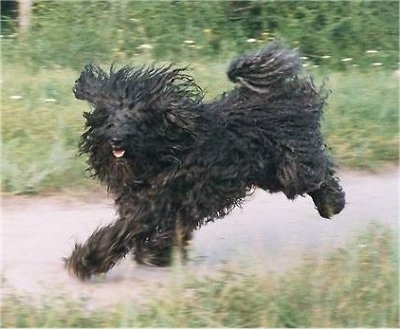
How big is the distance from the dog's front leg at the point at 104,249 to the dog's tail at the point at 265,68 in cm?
129

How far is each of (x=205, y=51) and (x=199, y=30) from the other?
42cm

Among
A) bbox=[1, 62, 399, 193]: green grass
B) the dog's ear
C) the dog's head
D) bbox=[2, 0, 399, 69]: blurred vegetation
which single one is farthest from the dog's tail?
bbox=[2, 0, 399, 69]: blurred vegetation

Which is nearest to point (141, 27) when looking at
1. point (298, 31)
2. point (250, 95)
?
point (298, 31)

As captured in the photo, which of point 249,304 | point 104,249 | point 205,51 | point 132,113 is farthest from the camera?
point 205,51

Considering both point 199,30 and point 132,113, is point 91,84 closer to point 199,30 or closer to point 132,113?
point 132,113

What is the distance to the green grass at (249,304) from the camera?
5.21 m

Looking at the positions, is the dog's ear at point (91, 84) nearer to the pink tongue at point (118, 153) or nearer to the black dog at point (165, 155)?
the black dog at point (165, 155)

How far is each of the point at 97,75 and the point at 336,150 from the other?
10.5ft

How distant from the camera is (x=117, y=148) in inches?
226

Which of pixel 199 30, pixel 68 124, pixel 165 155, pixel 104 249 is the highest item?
pixel 165 155

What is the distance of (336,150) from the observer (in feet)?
29.0

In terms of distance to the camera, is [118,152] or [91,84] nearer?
[118,152]

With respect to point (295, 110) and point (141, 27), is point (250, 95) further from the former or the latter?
point (141, 27)

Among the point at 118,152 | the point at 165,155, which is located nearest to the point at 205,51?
the point at 165,155
